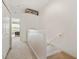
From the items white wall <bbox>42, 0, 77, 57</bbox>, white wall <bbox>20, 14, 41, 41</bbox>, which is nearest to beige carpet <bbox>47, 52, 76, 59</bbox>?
white wall <bbox>42, 0, 77, 57</bbox>

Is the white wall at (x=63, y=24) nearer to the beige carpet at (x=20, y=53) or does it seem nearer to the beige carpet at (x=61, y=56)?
the beige carpet at (x=61, y=56)

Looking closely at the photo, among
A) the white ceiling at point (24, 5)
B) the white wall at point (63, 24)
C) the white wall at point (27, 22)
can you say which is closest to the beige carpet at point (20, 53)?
the white wall at point (63, 24)

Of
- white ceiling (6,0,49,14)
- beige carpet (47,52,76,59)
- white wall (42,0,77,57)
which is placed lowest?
beige carpet (47,52,76,59)

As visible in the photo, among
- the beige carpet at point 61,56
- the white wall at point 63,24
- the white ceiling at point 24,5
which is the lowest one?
the beige carpet at point 61,56

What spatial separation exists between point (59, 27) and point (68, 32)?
390 mm

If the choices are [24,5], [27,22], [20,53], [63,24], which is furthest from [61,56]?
[24,5]

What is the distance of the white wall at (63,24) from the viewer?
2.51 meters

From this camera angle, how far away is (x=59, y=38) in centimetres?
290

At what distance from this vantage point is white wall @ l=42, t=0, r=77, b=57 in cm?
251

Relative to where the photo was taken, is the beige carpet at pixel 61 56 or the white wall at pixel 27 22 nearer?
the beige carpet at pixel 61 56

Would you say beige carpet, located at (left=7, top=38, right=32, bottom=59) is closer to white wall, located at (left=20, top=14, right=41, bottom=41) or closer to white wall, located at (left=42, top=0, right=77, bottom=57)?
white wall, located at (left=42, top=0, right=77, bottom=57)

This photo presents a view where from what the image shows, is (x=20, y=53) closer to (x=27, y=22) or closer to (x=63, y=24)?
(x=63, y=24)

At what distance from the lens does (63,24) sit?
112 inches

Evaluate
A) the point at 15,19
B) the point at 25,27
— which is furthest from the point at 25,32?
the point at 15,19
